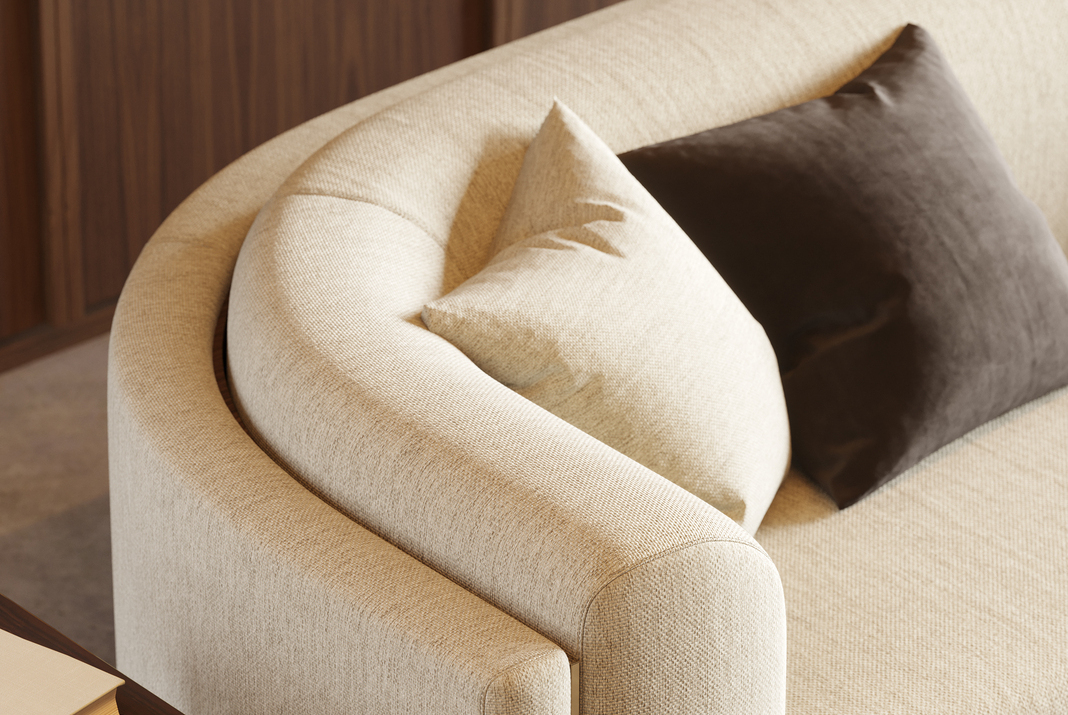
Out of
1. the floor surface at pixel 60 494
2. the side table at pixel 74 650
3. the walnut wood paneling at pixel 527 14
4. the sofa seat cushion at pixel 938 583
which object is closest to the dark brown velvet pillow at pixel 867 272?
the sofa seat cushion at pixel 938 583

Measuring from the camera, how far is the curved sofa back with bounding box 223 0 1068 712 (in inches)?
27.0

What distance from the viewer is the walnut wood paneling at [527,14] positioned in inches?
112

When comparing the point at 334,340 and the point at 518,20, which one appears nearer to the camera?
the point at 334,340

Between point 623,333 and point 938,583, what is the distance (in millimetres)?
391

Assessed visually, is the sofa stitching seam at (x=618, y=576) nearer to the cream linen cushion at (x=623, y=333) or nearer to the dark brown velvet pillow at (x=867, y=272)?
the cream linen cushion at (x=623, y=333)

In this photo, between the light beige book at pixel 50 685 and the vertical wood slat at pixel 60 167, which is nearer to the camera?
the light beige book at pixel 50 685

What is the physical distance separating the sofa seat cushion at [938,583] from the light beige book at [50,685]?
526 millimetres

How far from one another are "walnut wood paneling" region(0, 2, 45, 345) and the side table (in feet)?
5.11

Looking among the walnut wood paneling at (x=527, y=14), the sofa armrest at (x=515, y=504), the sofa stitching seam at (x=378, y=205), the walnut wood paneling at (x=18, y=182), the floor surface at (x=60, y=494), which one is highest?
the sofa stitching seam at (x=378, y=205)

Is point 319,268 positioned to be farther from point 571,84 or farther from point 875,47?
point 875,47

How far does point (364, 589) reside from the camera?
0.69 m

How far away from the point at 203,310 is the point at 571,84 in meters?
0.52

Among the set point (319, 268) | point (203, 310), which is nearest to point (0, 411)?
point (203, 310)

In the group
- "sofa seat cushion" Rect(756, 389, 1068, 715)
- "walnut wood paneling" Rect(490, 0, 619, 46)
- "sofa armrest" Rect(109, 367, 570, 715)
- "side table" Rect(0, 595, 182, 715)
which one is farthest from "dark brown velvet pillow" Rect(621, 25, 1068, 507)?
"walnut wood paneling" Rect(490, 0, 619, 46)
